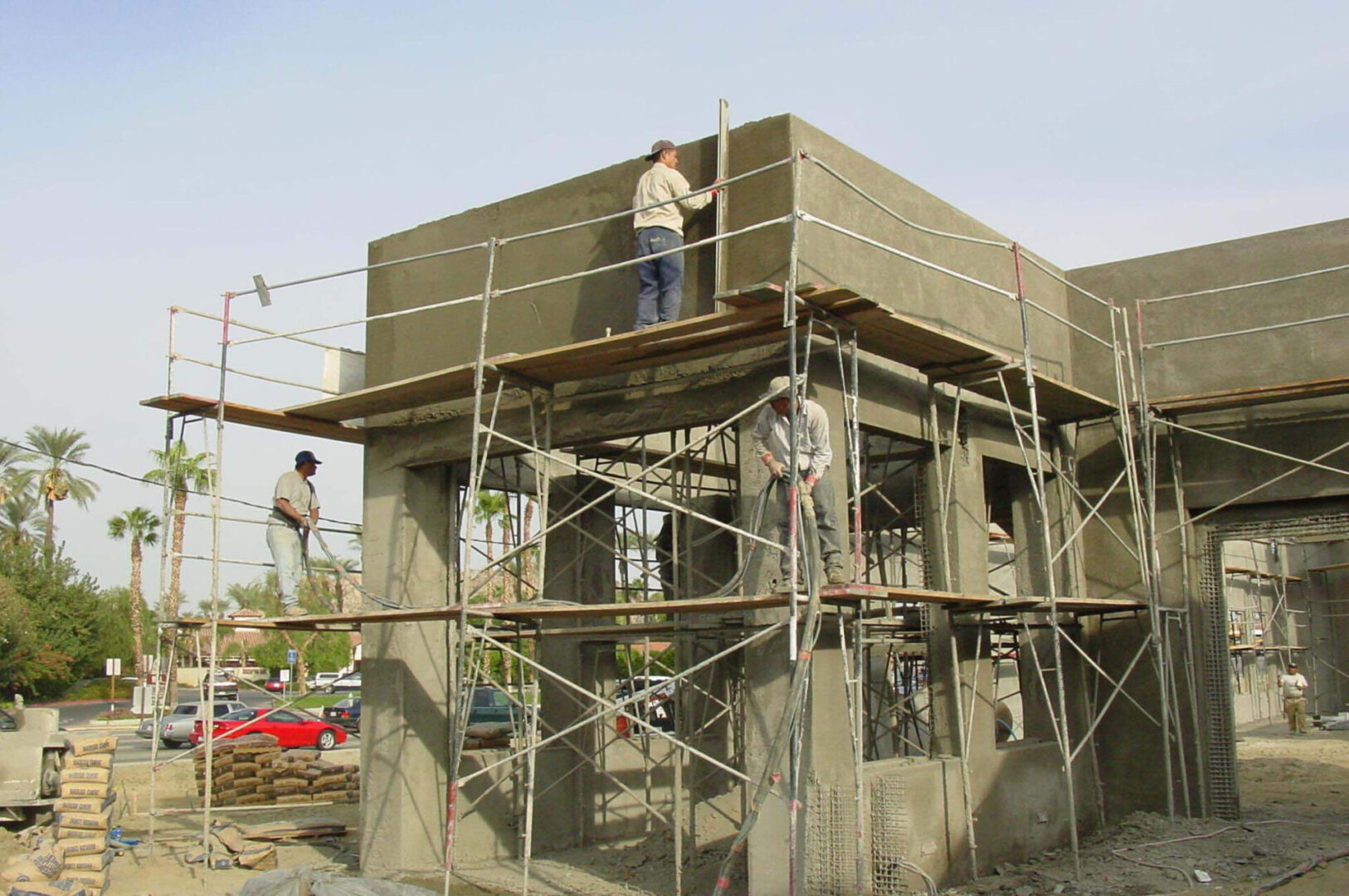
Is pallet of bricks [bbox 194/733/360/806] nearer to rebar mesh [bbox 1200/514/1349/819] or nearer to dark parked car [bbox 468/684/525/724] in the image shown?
dark parked car [bbox 468/684/525/724]

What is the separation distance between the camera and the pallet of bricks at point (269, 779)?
55.3ft

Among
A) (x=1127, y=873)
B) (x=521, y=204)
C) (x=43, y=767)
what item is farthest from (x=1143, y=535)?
(x=43, y=767)

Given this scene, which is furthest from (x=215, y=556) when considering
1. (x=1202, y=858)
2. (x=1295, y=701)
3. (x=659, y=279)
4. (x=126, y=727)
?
(x=126, y=727)

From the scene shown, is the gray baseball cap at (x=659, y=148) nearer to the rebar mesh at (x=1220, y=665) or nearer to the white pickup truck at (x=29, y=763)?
the rebar mesh at (x=1220, y=665)

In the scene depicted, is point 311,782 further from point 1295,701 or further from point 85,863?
point 1295,701

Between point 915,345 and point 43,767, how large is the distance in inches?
451

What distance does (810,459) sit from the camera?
8180 millimetres

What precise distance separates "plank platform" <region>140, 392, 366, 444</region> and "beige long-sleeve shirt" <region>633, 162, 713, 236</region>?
3.86 meters

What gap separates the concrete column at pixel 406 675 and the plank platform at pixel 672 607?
545 millimetres

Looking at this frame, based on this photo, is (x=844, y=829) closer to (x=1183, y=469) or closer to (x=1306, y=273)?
(x=1183, y=469)

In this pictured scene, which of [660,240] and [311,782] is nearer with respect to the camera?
[660,240]

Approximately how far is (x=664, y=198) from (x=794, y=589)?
11.1 feet

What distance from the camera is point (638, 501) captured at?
13.8m

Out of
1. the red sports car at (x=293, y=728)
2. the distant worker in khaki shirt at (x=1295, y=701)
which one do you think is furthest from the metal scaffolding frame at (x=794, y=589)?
the red sports car at (x=293, y=728)
